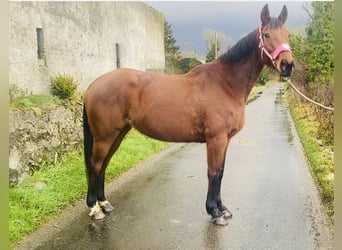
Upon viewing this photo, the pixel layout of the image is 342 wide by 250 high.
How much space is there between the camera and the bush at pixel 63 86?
3.74m

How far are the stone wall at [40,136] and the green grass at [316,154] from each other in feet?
8.49

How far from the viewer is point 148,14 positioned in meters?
3.28

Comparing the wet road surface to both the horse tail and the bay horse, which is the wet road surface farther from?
the horse tail

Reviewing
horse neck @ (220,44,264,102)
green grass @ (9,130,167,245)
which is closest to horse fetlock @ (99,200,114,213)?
green grass @ (9,130,167,245)

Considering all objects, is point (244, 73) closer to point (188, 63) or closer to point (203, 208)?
point (188, 63)

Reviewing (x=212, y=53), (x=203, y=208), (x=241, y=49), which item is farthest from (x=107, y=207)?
(x=241, y=49)

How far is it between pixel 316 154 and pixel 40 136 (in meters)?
2.99

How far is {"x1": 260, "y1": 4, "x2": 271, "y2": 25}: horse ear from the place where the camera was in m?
2.68

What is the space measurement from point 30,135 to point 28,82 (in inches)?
20.0

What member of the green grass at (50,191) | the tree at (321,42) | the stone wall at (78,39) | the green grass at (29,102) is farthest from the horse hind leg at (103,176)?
the tree at (321,42)

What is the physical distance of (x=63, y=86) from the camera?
12.5 ft

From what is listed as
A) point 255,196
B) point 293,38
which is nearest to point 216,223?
point 255,196

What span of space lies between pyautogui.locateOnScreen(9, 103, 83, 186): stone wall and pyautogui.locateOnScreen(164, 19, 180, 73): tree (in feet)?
4.22

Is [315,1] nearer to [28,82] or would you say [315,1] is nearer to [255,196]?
[255,196]
